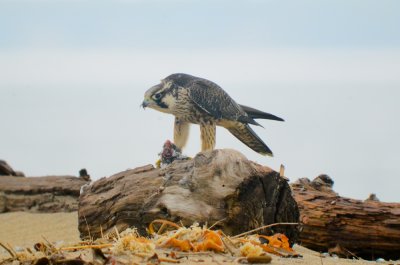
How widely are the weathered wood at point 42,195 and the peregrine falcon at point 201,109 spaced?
140cm

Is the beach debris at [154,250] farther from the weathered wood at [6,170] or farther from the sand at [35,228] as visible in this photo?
the weathered wood at [6,170]

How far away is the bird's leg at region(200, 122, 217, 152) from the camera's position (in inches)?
411

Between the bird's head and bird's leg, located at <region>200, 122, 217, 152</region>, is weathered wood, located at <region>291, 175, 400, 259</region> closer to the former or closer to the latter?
bird's leg, located at <region>200, 122, 217, 152</region>

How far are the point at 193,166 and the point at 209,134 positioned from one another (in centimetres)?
469

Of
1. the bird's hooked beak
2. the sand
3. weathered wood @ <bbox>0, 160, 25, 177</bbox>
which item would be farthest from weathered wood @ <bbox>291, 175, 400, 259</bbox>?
weathered wood @ <bbox>0, 160, 25, 177</bbox>

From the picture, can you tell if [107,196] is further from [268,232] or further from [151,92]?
[151,92]

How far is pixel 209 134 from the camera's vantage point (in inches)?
418

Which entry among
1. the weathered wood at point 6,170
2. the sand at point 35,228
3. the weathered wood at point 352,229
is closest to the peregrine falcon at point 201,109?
the sand at point 35,228

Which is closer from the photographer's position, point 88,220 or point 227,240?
point 227,240

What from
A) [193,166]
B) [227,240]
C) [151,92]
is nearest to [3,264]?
[227,240]

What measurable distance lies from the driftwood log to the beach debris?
0.69 m

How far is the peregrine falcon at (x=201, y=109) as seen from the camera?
1050cm

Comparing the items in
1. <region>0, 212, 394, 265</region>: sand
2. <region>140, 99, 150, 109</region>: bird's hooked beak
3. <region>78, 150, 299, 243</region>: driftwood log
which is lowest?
<region>0, 212, 394, 265</region>: sand

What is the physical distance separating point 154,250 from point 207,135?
601cm
